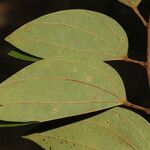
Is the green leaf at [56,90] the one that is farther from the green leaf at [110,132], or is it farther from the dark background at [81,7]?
the dark background at [81,7]

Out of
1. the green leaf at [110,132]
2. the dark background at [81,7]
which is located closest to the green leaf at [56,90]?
the green leaf at [110,132]

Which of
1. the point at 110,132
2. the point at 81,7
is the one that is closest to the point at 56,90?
the point at 110,132

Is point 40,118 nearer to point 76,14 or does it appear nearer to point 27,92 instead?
point 27,92

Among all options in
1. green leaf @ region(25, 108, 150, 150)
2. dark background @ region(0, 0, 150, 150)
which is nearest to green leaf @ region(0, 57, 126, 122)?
green leaf @ region(25, 108, 150, 150)

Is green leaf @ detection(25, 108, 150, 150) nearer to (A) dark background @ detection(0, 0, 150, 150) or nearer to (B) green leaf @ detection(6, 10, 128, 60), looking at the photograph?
(B) green leaf @ detection(6, 10, 128, 60)

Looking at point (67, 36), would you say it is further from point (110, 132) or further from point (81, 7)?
point (81, 7)

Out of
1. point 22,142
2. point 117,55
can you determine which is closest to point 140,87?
point 22,142
